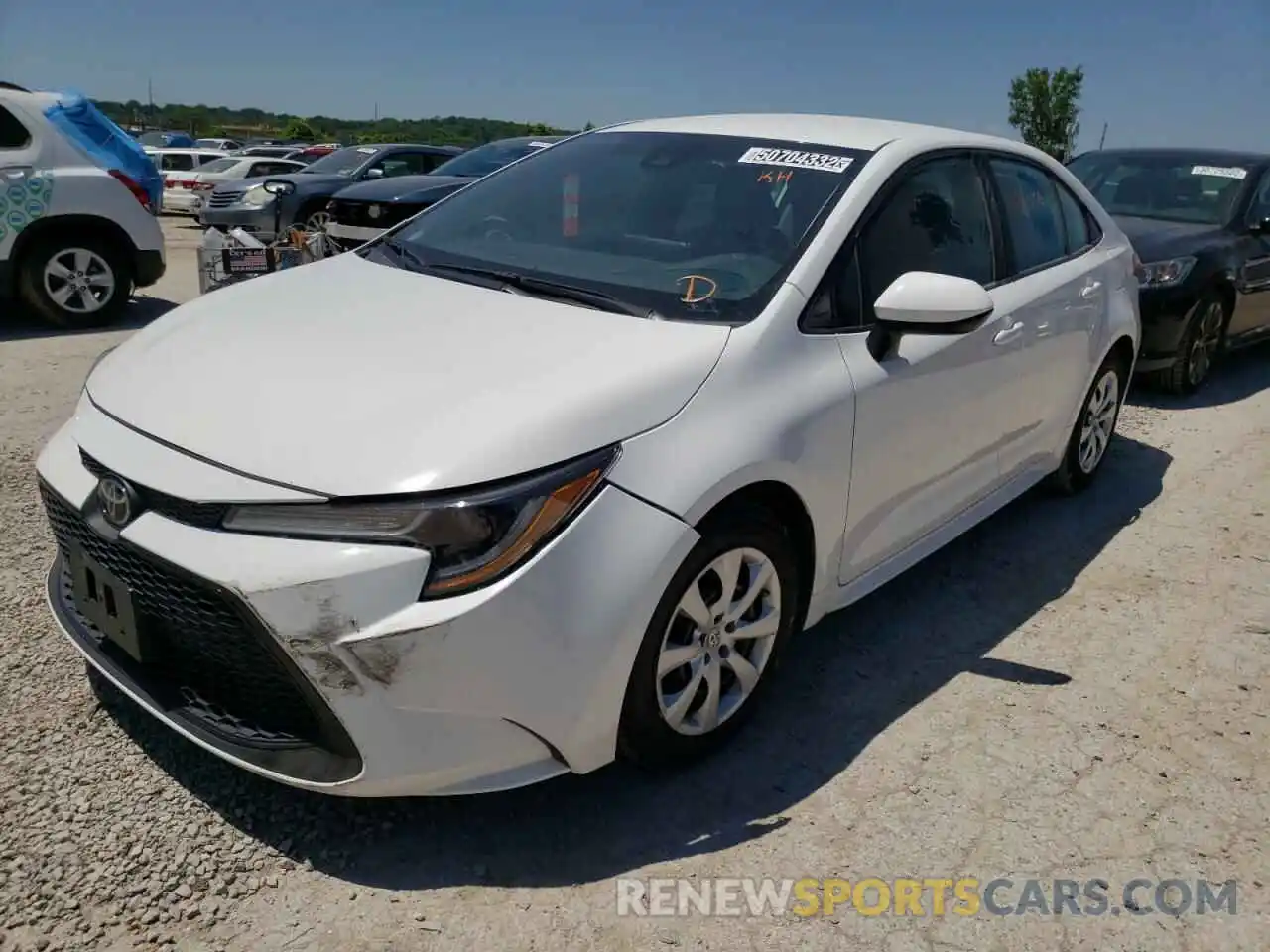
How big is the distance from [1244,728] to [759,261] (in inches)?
79.8

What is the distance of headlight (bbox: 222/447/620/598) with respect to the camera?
2055mm

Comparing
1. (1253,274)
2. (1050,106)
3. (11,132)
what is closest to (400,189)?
(11,132)

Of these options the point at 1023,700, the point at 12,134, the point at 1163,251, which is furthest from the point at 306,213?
the point at 1023,700

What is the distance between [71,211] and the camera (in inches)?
289

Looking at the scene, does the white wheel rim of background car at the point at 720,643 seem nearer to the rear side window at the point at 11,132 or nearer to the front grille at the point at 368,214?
the front grille at the point at 368,214

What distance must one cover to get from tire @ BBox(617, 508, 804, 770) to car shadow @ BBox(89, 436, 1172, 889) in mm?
141

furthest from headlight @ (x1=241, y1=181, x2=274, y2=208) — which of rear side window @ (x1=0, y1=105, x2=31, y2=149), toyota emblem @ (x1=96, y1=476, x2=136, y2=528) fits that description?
toyota emblem @ (x1=96, y1=476, x2=136, y2=528)

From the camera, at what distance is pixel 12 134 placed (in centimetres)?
714

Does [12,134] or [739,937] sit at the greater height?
[12,134]

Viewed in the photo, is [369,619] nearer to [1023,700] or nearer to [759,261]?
[759,261]

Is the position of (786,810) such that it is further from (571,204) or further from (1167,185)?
(1167,185)

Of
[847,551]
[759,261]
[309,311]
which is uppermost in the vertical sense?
[759,261]

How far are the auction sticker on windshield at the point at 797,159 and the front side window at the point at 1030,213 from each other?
0.96 m

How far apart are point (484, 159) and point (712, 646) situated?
923cm
